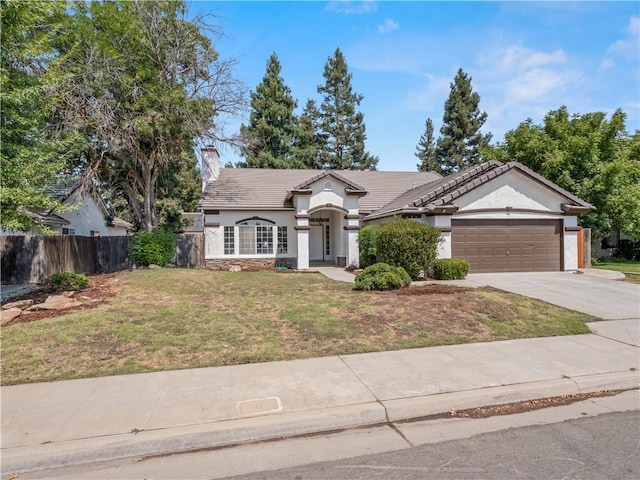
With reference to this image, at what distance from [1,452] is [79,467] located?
763 mm

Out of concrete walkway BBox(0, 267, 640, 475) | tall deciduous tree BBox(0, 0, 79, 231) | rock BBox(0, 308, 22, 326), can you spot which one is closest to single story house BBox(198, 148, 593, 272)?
concrete walkway BBox(0, 267, 640, 475)

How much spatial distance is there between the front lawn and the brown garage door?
5700mm

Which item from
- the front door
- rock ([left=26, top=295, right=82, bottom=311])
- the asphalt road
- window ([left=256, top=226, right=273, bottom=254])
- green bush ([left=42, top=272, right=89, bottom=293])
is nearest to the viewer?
the asphalt road

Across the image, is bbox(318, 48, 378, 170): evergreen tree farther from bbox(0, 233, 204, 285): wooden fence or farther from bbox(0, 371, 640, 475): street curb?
bbox(0, 371, 640, 475): street curb

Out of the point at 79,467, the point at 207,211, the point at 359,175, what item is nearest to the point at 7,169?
the point at 79,467

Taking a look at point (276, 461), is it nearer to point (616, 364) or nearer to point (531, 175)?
point (616, 364)

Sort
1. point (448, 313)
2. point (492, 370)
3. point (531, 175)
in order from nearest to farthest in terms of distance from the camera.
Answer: point (492, 370)
point (448, 313)
point (531, 175)

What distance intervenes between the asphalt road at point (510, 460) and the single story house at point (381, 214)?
39.0 ft

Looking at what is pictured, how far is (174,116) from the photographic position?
16391mm

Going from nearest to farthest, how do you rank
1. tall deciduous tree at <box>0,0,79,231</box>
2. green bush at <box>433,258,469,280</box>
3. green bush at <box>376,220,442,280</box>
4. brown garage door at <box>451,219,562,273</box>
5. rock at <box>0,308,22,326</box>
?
1. rock at <box>0,308,22,326</box>
2. tall deciduous tree at <box>0,0,79,231</box>
3. green bush at <box>376,220,442,280</box>
4. green bush at <box>433,258,469,280</box>
5. brown garage door at <box>451,219,562,273</box>

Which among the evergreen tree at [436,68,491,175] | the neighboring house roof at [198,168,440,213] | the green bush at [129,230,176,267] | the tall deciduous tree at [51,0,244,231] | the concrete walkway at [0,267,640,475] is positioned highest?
the evergreen tree at [436,68,491,175]

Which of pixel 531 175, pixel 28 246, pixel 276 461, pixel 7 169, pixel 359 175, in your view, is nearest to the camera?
pixel 276 461

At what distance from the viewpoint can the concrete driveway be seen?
30.4ft

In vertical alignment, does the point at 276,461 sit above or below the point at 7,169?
below
